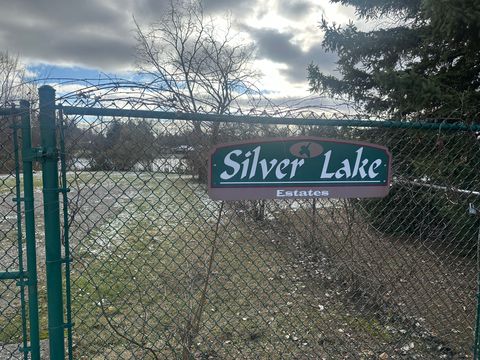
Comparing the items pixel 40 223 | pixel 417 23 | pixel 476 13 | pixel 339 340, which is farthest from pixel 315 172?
pixel 40 223

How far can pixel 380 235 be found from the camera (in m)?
4.13

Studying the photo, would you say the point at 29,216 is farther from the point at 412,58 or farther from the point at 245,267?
the point at 412,58

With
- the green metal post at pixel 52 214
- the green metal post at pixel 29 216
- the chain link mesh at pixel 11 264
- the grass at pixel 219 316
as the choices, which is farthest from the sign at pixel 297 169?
the chain link mesh at pixel 11 264

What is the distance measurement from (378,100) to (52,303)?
7.41 metres

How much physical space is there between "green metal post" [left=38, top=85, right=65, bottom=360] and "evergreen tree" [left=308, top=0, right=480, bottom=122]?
3997mm

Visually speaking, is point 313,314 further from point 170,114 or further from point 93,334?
point 170,114

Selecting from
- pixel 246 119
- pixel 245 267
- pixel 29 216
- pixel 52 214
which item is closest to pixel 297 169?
pixel 246 119

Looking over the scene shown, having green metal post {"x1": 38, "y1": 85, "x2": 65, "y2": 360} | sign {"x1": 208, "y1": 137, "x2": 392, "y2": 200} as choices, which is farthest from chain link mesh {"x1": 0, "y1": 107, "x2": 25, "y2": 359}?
sign {"x1": 208, "y1": 137, "x2": 392, "y2": 200}

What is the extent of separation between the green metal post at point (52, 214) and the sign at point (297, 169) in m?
0.82

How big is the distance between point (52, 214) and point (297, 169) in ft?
4.57

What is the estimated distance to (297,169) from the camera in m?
2.25

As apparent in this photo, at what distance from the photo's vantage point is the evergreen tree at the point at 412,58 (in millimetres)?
5016

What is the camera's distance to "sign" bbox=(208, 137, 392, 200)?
7.07ft

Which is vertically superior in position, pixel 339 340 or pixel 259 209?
pixel 259 209
